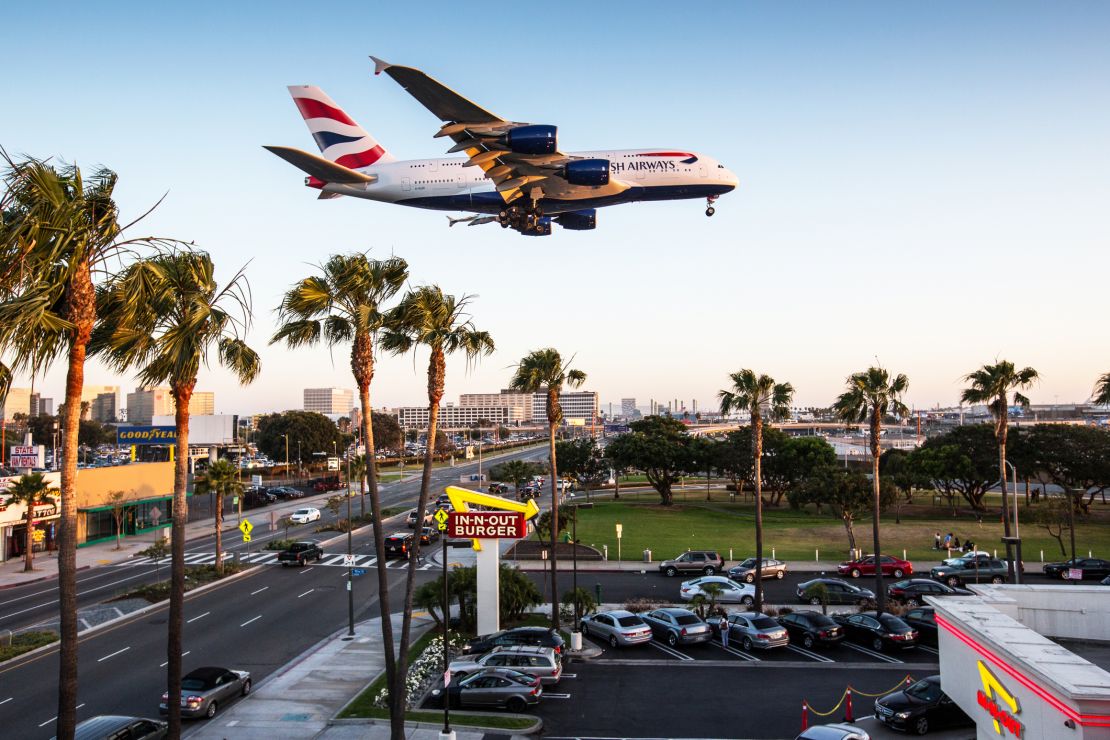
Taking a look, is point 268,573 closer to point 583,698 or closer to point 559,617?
point 559,617

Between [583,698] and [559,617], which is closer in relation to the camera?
[583,698]

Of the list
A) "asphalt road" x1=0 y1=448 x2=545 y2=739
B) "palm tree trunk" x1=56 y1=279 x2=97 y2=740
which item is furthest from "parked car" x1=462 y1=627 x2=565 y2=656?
"palm tree trunk" x1=56 y1=279 x2=97 y2=740

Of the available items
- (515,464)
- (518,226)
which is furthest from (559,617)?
(515,464)

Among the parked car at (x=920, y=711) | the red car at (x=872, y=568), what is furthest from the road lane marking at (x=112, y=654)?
the red car at (x=872, y=568)

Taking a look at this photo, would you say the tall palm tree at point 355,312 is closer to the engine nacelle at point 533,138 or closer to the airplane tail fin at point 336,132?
the engine nacelle at point 533,138

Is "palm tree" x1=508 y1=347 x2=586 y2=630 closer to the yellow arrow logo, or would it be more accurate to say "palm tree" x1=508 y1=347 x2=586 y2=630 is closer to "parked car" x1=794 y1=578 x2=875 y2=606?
the yellow arrow logo

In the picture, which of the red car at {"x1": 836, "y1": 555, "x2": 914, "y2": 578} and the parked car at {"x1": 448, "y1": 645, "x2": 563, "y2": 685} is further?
the red car at {"x1": 836, "y1": 555, "x2": 914, "y2": 578}

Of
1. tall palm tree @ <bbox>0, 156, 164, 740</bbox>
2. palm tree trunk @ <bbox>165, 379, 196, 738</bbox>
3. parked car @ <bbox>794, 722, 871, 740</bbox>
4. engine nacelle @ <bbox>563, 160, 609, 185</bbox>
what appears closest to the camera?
tall palm tree @ <bbox>0, 156, 164, 740</bbox>
